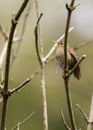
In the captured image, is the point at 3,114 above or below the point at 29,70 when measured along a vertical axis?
above

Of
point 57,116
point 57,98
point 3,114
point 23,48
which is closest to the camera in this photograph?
point 3,114

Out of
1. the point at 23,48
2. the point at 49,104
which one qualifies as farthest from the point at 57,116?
the point at 23,48

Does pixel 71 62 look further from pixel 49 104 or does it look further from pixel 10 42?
pixel 49 104

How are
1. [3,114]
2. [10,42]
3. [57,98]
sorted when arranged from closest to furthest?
[10,42], [3,114], [57,98]

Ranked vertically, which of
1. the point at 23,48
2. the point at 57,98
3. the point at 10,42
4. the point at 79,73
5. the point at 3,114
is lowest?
the point at 57,98

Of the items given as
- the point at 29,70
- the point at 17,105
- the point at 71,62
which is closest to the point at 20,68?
the point at 29,70

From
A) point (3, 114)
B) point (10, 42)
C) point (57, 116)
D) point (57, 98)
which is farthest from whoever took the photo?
point (57, 98)

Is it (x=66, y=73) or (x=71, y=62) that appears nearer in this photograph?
(x=66, y=73)

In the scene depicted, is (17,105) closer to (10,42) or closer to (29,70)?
(29,70)

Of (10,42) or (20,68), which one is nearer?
(10,42)
